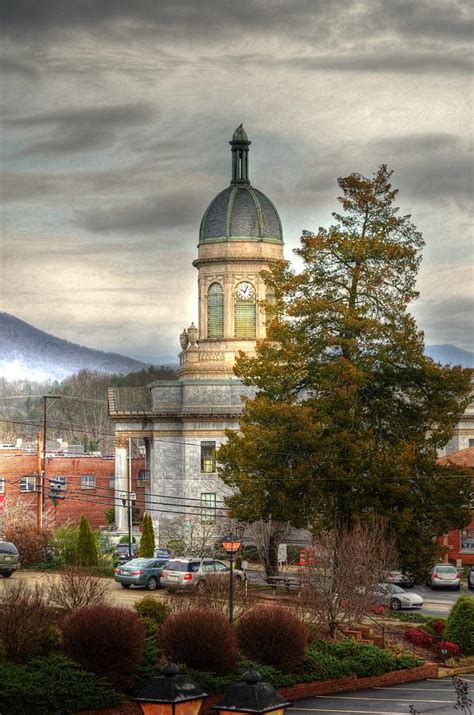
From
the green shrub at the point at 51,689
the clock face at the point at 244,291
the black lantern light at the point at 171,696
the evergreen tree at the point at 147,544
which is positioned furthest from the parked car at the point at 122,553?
the black lantern light at the point at 171,696

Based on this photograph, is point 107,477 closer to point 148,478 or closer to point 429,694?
point 148,478

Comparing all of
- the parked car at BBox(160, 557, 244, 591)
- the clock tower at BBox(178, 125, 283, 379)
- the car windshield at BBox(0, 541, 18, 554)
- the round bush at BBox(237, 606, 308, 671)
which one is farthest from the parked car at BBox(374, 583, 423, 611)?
the clock tower at BBox(178, 125, 283, 379)

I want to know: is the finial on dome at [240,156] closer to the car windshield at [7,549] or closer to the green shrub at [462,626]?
the car windshield at [7,549]

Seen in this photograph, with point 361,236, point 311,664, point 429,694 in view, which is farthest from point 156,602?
point 361,236

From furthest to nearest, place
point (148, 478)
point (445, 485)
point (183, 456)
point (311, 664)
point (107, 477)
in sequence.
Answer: point (107, 477) → point (148, 478) → point (183, 456) → point (445, 485) → point (311, 664)

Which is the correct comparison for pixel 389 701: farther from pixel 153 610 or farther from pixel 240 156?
pixel 240 156

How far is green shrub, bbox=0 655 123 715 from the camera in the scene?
28.8 meters

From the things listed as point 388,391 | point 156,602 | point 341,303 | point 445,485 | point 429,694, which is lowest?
point 429,694

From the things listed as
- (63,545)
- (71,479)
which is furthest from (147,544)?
(71,479)

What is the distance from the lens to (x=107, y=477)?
338ft

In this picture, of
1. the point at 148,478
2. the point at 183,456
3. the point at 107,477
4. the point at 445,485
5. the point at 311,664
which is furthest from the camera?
the point at 107,477

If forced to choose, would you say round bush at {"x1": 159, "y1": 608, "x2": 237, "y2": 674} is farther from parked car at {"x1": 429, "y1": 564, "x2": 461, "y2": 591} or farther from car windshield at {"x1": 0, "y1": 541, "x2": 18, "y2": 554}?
parked car at {"x1": 429, "y1": 564, "x2": 461, "y2": 591}

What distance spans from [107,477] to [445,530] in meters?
→ 54.3

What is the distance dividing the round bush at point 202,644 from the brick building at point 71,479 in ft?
200
